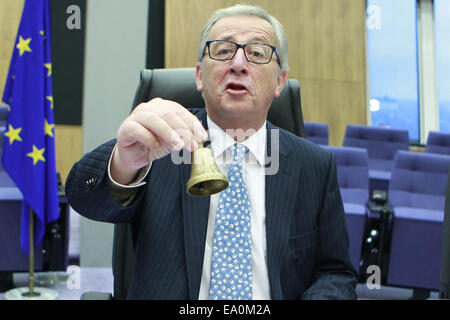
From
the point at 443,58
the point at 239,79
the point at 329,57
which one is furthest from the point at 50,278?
the point at 443,58

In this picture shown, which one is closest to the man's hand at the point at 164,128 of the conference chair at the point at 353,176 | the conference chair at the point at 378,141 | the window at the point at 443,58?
the conference chair at the point at 353,176

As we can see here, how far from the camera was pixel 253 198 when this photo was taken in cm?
94

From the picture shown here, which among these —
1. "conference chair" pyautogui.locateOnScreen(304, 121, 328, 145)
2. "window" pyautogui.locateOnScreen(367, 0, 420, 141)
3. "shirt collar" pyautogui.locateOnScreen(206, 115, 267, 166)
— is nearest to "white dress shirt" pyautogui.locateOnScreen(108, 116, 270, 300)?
"shirt collar" pyautogui.locateOnScreen(206, 115, 267, 166)

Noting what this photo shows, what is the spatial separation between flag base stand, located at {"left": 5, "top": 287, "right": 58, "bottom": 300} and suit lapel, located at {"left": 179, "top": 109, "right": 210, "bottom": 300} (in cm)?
168

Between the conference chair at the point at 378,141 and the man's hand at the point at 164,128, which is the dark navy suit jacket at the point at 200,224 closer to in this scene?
the man's hand at the point at 164,128

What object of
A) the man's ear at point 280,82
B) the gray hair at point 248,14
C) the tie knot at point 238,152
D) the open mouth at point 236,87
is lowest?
the tie knot at point 238,152

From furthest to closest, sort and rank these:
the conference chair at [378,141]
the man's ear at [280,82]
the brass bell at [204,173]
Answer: the conference chair at [378,141] < the man's ear at [280,82] < the brass bell at [204,173]

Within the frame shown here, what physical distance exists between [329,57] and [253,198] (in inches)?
176

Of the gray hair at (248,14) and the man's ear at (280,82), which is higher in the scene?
the gray hair at (248,14)

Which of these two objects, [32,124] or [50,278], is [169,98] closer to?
[32,124]

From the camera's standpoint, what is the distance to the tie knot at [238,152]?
95cm

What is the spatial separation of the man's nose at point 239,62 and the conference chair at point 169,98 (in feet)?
0.63

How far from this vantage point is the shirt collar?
0.97m
